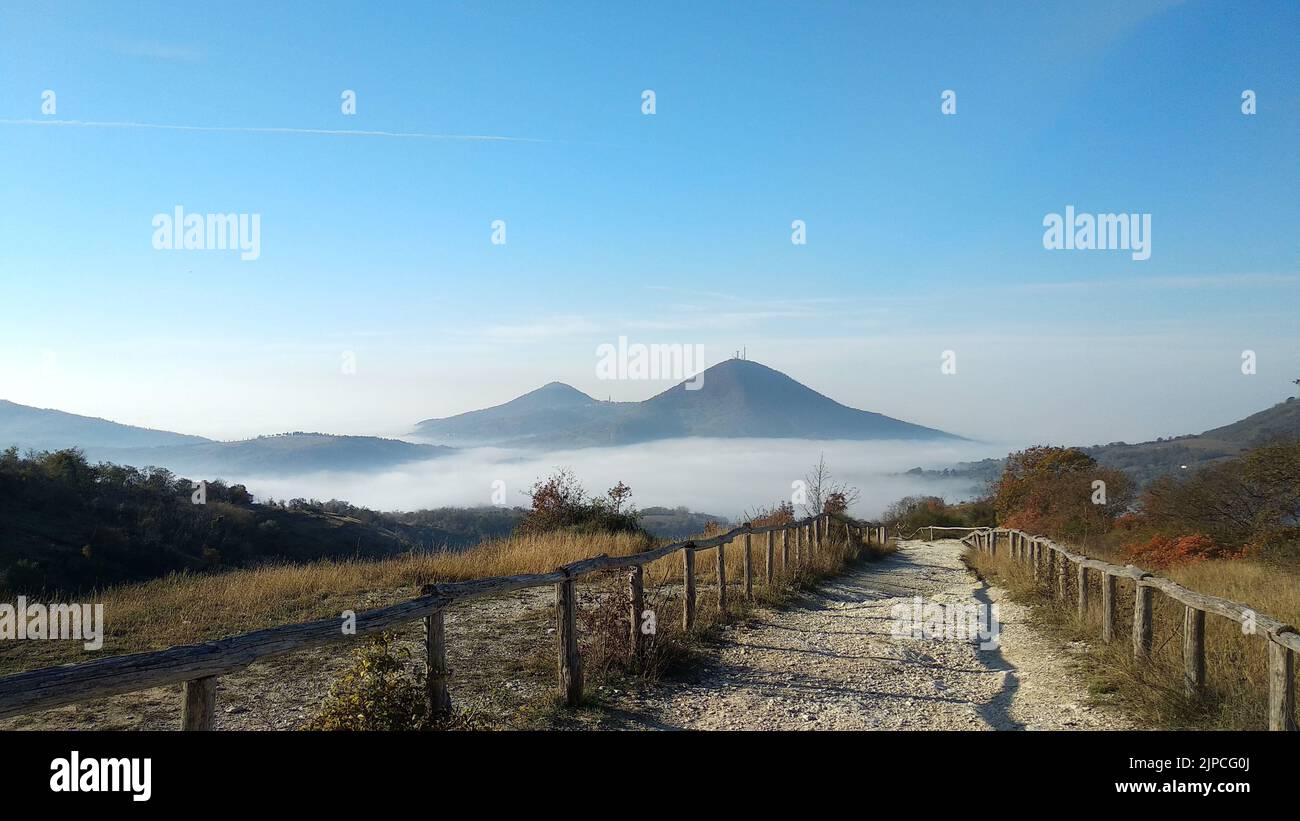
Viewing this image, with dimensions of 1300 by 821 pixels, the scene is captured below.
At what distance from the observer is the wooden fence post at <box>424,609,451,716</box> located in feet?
19.5

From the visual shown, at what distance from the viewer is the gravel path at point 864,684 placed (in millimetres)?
7004

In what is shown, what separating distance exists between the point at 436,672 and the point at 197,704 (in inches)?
78.0

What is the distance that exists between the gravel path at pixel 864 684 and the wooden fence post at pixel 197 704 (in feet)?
11.6

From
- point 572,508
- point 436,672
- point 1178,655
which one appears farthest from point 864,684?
point 572,508

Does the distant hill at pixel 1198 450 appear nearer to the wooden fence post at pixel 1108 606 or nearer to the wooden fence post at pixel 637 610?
the wooden fence post at pixel 1108 606

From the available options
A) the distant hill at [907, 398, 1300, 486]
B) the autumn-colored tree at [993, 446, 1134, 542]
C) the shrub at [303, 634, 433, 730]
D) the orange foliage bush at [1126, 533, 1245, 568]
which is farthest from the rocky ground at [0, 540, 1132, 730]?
the distant hill at [907, 398, 1300, 486]

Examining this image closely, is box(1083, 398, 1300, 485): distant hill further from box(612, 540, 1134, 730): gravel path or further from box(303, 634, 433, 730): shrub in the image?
box(303, 634, 433, 730): shrub

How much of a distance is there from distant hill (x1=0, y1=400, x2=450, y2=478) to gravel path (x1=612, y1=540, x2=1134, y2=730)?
8388 cm

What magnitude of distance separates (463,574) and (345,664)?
710 centimetres

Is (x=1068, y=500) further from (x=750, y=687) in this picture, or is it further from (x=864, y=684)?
(x=750, y=687)

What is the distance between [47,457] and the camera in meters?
28.3
